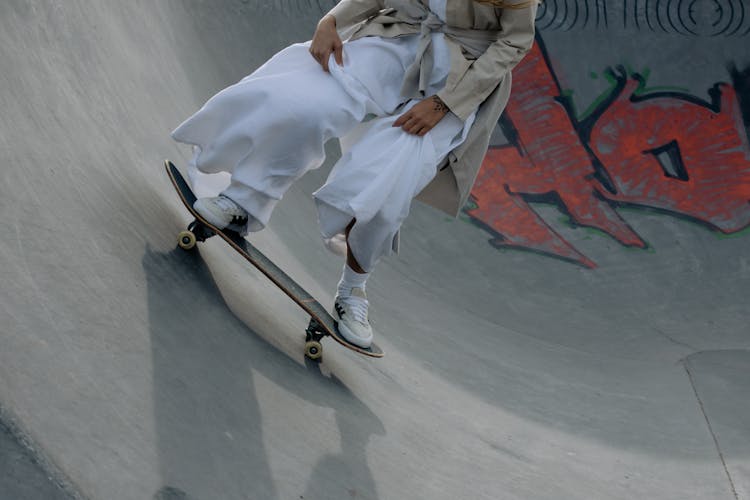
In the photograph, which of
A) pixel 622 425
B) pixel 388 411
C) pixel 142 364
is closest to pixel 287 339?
pixel 388 411

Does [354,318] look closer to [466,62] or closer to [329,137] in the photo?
[329,137]

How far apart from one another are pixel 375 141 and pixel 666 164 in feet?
19.0

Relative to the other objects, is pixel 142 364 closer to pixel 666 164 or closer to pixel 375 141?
pixel 375 141

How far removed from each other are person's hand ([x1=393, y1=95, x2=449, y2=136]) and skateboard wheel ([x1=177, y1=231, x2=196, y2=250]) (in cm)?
99

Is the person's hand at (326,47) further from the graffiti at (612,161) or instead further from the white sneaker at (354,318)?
the graffiti at (612,161)

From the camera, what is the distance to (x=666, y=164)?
28.0 ft

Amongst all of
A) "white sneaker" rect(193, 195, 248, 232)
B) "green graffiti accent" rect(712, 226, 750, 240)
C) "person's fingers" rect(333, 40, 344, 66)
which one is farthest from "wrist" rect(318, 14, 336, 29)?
"green graffiti accent" rect(712, 226, 750, 240)

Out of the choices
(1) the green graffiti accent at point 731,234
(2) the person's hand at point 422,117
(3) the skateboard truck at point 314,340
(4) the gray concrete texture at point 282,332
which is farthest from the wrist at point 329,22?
(1) the green graffiti accent at point 731,234

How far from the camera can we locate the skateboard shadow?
8.04 feet

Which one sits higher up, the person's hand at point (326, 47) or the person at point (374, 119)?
the person's hand at point (326, 47)

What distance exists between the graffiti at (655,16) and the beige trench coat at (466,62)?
5.88m

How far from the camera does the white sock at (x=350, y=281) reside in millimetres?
3957

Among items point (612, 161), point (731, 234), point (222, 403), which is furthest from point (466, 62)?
point (612, 161)

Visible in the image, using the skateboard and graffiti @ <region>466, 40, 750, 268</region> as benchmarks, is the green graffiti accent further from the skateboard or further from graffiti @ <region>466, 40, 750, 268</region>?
the skateboard
